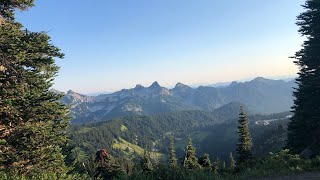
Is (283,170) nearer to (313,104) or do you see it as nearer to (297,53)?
(313,104)

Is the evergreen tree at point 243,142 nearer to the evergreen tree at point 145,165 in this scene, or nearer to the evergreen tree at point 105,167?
the evergreen tree at point 145,165

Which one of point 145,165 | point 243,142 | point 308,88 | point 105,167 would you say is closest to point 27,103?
point 145,165

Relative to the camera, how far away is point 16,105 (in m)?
21.6

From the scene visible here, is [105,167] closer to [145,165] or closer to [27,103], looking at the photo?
[145,165]

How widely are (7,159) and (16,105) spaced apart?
3.61m

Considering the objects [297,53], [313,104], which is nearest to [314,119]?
[313,104]

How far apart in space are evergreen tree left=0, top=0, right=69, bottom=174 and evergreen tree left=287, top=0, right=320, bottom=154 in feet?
85.2

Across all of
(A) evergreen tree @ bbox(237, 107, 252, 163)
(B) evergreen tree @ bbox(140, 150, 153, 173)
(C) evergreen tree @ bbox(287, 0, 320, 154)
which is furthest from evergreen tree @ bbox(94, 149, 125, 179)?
(C) evergreen tree @ bbox(287, 0, 320, 154)

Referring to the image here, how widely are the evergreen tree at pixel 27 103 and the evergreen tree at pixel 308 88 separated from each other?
2597 cm

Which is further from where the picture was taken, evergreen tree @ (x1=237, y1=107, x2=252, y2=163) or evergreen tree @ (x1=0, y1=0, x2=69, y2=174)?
evergreen tree @ (x1=237, y1=107, x2=252, y2=163)

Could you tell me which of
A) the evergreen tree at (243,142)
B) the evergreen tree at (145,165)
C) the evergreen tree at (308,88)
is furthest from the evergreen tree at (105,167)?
the evergreen tree at (308,88)

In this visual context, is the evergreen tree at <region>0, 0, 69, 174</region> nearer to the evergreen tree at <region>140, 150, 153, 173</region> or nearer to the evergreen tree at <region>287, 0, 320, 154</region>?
the evergreen tree at <region>140, 150, 153, 173</region>

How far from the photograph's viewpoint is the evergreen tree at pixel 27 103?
20.3 metres

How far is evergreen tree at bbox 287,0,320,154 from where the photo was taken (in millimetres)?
36594
